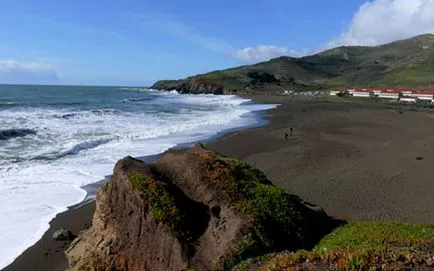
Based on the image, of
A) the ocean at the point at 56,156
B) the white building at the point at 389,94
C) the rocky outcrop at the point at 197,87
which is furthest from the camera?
the rocky outcrop at the point at 197,87

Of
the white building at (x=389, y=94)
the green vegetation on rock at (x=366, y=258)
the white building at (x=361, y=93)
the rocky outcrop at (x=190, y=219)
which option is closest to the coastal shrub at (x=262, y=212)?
the rocky outcrop at (x=190, y=219)

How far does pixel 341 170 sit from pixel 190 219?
1305 cm

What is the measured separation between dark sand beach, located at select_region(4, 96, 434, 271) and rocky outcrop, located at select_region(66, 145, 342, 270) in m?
2.34

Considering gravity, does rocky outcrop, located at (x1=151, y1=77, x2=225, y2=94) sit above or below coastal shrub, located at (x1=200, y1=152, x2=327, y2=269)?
below

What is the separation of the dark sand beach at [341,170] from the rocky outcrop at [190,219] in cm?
234

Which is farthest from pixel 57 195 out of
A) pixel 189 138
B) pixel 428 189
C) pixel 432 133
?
pixel 432 133

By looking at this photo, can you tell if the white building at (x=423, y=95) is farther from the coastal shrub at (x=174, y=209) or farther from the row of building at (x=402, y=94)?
the coastal shrub at (x=174, y=209)

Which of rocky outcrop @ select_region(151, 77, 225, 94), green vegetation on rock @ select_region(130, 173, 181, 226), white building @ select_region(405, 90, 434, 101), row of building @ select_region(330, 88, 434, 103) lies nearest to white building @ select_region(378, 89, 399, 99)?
row of building @ select_region(330, 88, 434, 103)

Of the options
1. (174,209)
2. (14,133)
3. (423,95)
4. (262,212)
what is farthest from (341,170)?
(423,95)

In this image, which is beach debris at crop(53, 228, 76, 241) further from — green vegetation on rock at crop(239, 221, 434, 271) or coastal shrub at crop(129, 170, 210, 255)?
green vegetation on rock at crop(239, 221, 434, 271)

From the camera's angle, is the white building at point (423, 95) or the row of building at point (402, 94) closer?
the white building at point (423, 95)

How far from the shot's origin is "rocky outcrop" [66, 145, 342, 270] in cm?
772

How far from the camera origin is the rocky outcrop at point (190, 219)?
25.3ft

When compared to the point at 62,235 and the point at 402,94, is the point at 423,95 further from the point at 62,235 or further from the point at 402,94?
the point at 62,235
